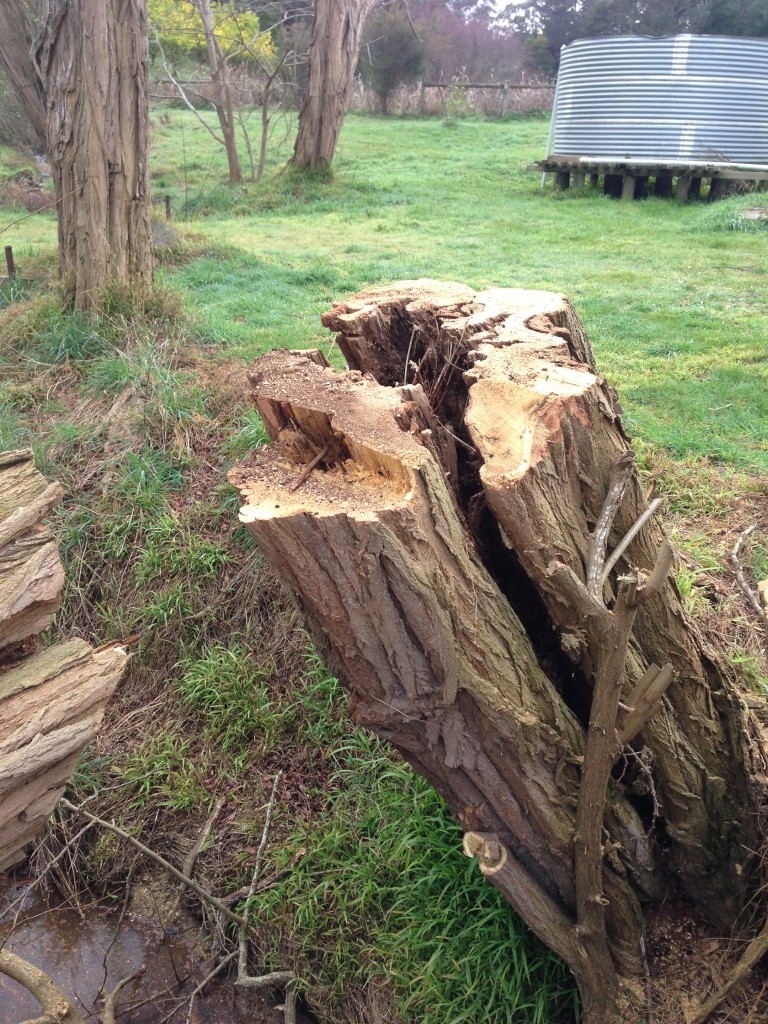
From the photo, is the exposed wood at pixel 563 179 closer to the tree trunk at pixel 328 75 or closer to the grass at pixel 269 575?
the tree trunk at pixel 328 75

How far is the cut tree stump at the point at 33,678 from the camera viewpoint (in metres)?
1.94

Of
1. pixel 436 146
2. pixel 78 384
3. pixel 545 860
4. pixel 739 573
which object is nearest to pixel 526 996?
pixel 545 860

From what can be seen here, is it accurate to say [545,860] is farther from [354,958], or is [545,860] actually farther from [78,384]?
[78,384]

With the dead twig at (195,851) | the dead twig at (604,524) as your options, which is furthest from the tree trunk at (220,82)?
the dead twig at (604,524)

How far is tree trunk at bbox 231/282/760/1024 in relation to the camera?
72.2 inches

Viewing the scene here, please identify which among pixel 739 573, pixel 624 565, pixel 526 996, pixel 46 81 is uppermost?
pixel 46 81

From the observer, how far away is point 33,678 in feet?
6.75

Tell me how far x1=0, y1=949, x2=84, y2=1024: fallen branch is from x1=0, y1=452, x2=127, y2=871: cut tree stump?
0.79 feet

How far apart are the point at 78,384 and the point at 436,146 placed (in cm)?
1340

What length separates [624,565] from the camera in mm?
2229

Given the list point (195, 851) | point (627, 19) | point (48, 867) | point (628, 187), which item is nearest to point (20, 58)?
point (628, 187)

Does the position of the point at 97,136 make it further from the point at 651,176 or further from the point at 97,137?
the point at 651,176

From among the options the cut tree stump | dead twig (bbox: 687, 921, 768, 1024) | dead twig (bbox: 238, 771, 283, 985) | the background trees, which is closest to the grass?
dead twig (bbox: 238, 771, 283, 985)

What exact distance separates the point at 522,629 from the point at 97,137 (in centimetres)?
452
